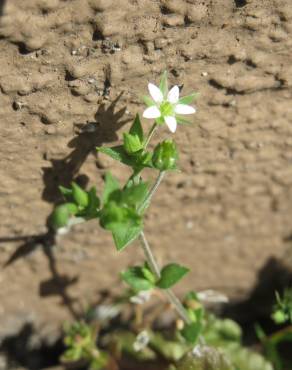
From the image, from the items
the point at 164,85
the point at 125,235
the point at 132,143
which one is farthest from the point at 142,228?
the point at 164,85

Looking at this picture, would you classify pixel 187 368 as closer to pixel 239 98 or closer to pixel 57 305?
pixel 57 305

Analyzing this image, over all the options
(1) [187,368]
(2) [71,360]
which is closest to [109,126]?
(1) [187,368]

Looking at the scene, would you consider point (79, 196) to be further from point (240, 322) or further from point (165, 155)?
point (240, 322)

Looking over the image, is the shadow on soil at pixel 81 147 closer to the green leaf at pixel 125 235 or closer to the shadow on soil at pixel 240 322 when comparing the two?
the green leaf at pixel 125 235

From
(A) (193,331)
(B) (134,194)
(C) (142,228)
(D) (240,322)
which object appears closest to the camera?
(B) (134,194)

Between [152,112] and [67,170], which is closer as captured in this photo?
[152,112]

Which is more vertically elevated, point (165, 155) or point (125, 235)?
point (165, 155)

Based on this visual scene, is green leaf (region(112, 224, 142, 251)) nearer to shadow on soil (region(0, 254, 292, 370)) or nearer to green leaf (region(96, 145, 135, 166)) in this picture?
green leaf (region(96, 145, 135, 166))
